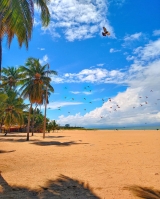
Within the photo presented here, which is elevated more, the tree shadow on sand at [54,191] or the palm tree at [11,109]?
the palm tree at [11,109]

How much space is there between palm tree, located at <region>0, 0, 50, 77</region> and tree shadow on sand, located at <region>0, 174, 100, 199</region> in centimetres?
596

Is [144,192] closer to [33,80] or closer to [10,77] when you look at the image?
[33,80]

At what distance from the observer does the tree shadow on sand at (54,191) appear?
546cm

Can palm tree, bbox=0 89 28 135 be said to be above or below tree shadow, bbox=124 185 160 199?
above

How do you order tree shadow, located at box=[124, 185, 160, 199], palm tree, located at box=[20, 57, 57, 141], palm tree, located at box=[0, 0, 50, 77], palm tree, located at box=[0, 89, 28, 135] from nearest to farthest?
tree shadow, located at box=[124, 185, 160, 199] → palm tree, located at box=[0, 0, 50, 77] → palm tree, located at box=[20, 57, 57, 141] → palm tree, located at box=[0, 89, 28, 135]

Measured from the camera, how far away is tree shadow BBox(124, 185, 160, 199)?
5386 mm

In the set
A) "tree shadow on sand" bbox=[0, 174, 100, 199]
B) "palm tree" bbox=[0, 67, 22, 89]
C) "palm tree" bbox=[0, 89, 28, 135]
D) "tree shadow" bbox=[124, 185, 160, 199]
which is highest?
"palm tree" bbox=[0, 67, 22, 89]

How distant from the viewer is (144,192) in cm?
571

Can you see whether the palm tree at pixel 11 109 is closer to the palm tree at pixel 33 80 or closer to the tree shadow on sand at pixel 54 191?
the palm tree at pixel 33 80

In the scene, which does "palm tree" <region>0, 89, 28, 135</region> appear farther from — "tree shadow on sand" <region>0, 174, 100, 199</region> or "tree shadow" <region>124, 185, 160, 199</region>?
"tree shadow" <region>124, 185, 160, 199</region>

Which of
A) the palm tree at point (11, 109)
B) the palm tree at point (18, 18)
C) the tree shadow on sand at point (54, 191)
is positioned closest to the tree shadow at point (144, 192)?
the tree shadow on sand at point (54, 191)

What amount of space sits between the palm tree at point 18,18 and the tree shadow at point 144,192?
7.23 m

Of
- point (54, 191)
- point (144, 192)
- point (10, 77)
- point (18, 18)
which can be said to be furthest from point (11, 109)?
point (144, 192)

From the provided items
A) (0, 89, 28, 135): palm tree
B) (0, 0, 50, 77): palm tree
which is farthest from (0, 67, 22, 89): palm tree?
(0, 0, 50, 77): palm tree
